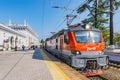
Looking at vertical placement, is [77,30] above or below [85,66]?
above

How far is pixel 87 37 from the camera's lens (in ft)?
44.8

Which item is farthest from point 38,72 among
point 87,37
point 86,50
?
point 87,37

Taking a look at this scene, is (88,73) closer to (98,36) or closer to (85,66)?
(85,66)

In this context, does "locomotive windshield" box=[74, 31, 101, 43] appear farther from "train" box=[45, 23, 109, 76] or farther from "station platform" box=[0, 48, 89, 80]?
"station platform" box=[0, 48, 89, 80]

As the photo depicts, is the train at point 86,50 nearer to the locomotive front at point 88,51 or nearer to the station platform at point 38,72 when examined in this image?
the locomotive front at point 88,51

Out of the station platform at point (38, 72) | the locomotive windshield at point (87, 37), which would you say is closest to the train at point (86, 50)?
the locomotive windshield at point (87, 37)

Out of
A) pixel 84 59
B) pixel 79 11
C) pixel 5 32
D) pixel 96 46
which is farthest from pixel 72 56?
pixel 5 32

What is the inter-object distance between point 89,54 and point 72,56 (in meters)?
1.09

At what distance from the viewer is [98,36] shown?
1402cm

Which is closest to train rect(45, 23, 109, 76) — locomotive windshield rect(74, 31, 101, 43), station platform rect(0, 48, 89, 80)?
locomotive windshield rect(74, 31, 101, 43)

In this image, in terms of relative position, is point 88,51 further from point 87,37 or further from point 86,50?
point 87,37

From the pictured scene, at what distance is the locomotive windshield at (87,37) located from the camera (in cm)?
1356

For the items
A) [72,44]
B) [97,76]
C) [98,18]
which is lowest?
[97,76]

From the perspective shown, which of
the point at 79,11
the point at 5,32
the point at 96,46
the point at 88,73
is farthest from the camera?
the point at 5,32
